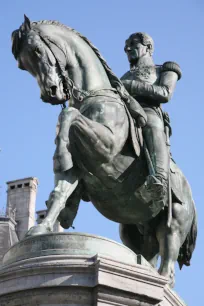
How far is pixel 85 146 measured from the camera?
462 inches

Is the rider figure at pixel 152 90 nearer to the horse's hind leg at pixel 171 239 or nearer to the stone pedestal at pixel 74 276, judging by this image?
the horse's hind leg at pixel 171 239

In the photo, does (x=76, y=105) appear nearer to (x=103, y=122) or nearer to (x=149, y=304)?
(x=103, y=122)

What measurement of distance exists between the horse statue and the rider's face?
1417 millimetres

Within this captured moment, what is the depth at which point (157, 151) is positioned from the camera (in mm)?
12594

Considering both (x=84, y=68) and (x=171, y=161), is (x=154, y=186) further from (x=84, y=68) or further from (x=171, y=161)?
(x=84, y=68)

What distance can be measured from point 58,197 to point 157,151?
1.94m

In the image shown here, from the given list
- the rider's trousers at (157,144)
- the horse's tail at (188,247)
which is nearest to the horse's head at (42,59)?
the rider's trousers at (157,144)

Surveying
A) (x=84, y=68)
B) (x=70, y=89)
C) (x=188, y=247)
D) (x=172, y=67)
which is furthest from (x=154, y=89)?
(x=188, y=247)

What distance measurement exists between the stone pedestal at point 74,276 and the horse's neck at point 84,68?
2.79m

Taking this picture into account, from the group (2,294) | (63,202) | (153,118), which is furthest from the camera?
(153,118)

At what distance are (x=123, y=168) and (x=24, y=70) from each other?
1813 mm

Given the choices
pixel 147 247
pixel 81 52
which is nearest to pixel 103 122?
pixel 81 52

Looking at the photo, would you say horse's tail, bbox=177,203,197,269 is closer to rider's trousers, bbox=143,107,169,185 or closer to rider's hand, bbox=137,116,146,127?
rider's trousers, bbox=143,107,169,185

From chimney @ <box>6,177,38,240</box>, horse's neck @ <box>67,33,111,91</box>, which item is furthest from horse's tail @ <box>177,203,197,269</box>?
chimney @ <box>6,177,38,240</box>
